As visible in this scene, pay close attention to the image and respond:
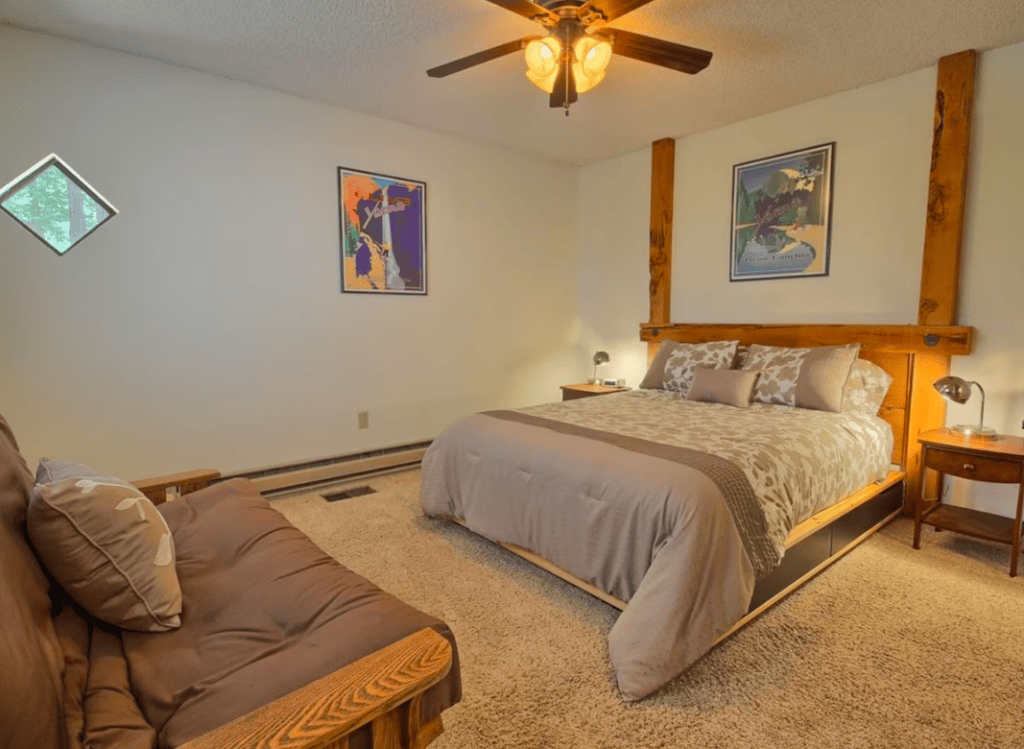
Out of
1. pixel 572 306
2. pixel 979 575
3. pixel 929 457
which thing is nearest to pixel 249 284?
pixel 572 306

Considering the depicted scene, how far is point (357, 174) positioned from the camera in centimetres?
362

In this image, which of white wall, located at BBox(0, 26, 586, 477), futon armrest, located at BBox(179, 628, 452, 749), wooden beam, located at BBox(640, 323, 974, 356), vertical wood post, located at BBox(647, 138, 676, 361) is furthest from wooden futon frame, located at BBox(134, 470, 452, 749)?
vertical wood post, located at BBox(647, 138, 676, 361)

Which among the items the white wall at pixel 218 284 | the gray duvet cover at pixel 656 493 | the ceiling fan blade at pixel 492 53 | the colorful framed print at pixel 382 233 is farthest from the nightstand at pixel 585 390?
the ceiling fan blade at pixel 492 53

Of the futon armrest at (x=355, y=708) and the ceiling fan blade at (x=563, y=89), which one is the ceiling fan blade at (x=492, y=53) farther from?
the futon armrest at (x=355, y=708)

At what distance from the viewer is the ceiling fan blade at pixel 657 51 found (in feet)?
7.01

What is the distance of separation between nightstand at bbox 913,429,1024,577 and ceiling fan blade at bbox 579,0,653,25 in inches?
93.5

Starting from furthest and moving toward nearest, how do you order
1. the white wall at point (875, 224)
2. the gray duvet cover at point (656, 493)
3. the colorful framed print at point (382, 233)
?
the colorful framed print at point (382, 233) → the white wall at point (875, 224) → the gray duvet cover at point (656, 493)

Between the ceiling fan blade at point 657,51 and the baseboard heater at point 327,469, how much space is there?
2905 millimetres

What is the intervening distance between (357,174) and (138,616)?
311 centimetres

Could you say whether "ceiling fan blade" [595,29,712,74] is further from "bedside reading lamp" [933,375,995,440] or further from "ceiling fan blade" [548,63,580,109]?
"bedside reading lamp" [933,375,995,440]

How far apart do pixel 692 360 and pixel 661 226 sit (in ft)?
4.31

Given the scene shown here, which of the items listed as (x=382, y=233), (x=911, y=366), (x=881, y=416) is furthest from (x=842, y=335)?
(x=382, y=233)

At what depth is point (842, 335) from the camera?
10.7ft

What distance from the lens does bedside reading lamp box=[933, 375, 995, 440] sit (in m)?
2.57
